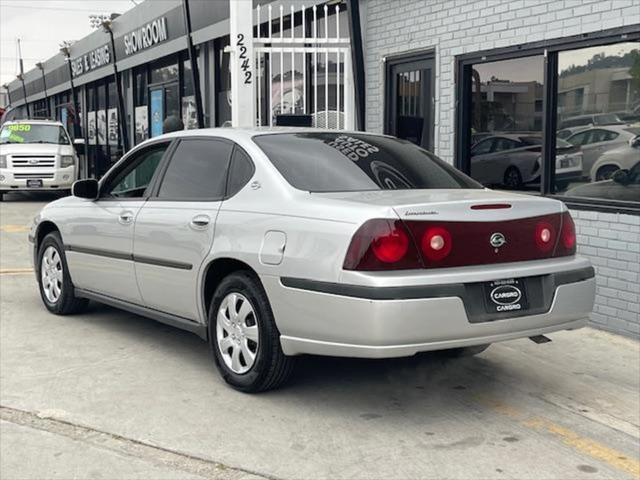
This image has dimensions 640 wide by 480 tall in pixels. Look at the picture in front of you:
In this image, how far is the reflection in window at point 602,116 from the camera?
20.8 feet

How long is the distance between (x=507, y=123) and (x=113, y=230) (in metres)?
4.13

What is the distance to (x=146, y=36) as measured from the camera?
60.3 ft

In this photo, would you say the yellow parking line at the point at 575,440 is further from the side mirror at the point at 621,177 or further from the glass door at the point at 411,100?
the glass door at the point at 411,100

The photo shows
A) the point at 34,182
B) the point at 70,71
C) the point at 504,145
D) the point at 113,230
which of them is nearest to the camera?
the point at 113,230

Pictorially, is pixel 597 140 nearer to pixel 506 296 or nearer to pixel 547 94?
pixel 547 94

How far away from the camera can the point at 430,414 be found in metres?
4.42

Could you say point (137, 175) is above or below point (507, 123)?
below

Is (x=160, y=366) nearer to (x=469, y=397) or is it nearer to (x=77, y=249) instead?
A: (x=77, y=249)

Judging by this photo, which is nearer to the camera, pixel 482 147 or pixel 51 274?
pixel 51 274

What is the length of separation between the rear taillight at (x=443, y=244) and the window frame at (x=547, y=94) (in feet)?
7.53

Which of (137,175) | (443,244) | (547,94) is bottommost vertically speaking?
(443,244)

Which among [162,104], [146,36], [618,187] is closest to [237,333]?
[618,187]

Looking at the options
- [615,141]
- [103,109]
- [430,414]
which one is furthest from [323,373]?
[103,109]

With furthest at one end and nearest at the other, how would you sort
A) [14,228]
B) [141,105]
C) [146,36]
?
[141,105], [146,36], [14,228]
